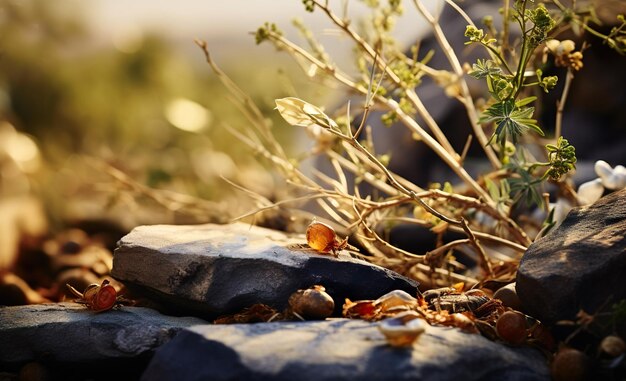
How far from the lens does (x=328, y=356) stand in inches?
42.6

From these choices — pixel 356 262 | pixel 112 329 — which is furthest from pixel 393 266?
pixel 112 329

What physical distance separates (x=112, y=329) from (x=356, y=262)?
1.57 ft

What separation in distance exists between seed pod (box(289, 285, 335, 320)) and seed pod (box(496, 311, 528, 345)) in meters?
0.30

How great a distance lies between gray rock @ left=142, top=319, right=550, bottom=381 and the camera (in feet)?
3.45

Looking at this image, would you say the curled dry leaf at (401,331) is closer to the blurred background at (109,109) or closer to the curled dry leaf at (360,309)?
the curled dry leaf at (360,309)

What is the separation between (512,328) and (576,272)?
0.47 ft

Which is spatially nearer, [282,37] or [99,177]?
[282,37]

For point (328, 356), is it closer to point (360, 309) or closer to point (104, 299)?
point (360, 309)

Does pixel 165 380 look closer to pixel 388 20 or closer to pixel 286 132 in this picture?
pixel 388 20

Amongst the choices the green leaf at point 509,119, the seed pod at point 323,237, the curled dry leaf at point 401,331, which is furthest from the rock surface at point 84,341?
the green leaf at point 509,119

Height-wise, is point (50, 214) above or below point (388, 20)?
below

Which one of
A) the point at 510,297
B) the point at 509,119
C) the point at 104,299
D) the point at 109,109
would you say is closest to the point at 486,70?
the point at 509,119

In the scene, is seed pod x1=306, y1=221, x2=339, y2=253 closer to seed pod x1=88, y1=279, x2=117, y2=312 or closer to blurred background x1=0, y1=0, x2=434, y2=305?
seed pod x1=88, y1=279, x2=117, y2=312

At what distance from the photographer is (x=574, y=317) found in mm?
1233
